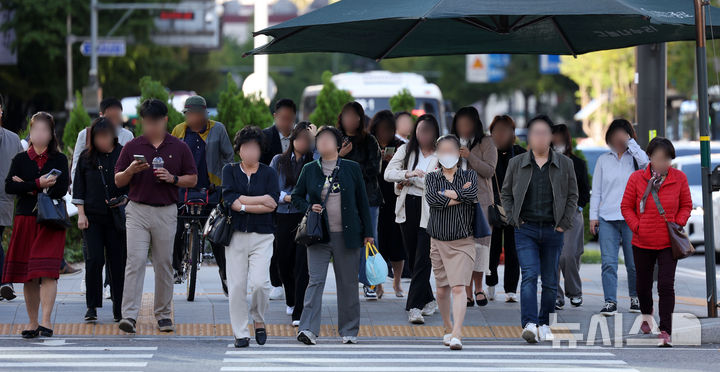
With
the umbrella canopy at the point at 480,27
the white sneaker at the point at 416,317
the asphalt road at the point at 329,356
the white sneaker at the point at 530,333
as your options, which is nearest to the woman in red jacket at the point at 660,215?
the asphalt road at the point at 329,356

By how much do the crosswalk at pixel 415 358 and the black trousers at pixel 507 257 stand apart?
193 centimetres

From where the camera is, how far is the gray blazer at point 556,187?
9.30 m

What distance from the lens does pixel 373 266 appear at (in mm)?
9344

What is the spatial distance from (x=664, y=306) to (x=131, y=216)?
421cm

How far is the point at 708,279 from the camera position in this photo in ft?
32.7

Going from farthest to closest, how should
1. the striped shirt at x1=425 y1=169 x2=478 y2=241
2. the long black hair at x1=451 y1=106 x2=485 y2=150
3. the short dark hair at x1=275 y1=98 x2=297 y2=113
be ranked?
the short dark hair at x1=275 y1=98 x2=297 y2=113 → the long black hair at x1=451 y1=106 x2=485 y2=150 → the striped shirt at x1=425 y1=169 x2=478 y2=241

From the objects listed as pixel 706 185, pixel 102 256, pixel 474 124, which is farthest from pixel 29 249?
pixel 706 185

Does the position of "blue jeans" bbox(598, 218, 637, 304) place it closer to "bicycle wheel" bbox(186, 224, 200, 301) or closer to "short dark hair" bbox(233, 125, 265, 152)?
"short dark hair" bbox(233, 125, 265, 152)

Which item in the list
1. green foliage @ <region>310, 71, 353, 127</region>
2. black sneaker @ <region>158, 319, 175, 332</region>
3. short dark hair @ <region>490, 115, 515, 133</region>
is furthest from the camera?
green foliage @ <region>310, 71, 353, 127</region>

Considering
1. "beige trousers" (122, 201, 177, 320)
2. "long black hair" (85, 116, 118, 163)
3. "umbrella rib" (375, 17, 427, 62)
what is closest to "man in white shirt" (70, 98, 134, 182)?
"long black hair" (85, 116, 118, 163)

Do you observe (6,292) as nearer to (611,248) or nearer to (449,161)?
(449,161)

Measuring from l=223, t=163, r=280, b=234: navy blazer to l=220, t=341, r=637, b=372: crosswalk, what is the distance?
907 millimetres

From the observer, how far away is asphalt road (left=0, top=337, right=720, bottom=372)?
26.7 ft

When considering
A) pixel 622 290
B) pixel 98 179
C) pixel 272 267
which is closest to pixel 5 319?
pixel 98 179
